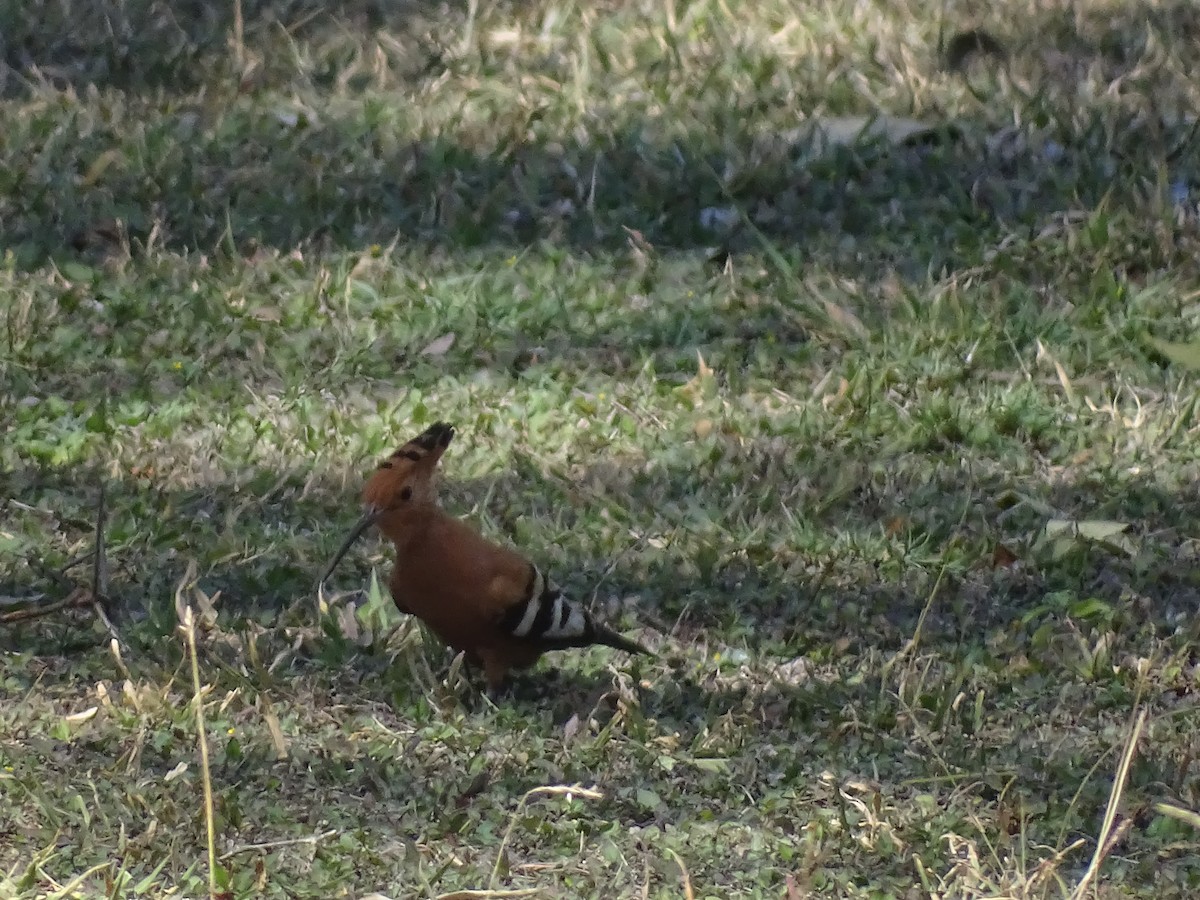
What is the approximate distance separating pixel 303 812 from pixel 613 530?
57.8 inches

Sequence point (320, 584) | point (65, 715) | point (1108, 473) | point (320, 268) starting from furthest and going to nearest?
point (320, 268)
point (1108, 473)
point (320, 584)
point (65, 715)

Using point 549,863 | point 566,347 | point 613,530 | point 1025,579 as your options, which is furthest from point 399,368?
point 549,863

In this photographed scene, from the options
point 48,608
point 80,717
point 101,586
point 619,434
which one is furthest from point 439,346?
point 80,717

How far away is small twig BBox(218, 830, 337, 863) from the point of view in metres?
3.18

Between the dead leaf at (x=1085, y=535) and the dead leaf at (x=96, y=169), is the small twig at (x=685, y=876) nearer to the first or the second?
the dead leaf at (x=1085, y=535)

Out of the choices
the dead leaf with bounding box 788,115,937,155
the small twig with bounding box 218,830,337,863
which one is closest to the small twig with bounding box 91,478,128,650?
the small twig with bounding box 218,830,337,863

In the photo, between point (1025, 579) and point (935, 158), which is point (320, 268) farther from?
point (1025, 579)

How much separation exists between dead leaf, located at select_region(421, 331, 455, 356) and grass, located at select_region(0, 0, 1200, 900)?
0.04 metres

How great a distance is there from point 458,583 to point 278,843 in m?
0.78

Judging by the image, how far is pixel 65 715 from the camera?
3.77m

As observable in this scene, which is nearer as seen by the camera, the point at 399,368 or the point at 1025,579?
the point at 1025,579

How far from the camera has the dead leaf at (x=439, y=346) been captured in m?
→ 5.70

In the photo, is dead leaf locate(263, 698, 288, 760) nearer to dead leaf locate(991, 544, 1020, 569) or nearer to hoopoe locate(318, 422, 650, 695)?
hoopoe locate(318, 422, 650, 695)

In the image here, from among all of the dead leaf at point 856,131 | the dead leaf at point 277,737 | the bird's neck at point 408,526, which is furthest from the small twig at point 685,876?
the dead leaf at point 856,131
